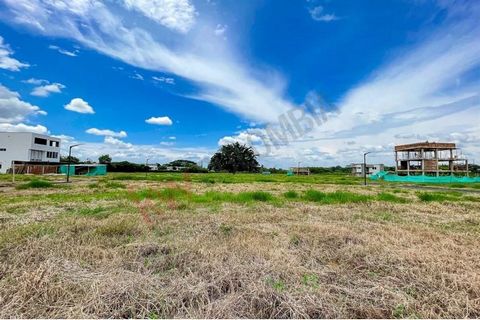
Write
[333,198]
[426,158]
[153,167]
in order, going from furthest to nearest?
[153,167]
[426,158]
[333,198]

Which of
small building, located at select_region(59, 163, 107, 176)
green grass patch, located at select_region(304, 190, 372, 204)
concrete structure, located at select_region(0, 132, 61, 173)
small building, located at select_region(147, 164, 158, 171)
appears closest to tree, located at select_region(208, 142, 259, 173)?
small building, located at select_region(147, 164, 158, 171)

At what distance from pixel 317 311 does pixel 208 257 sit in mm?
1891

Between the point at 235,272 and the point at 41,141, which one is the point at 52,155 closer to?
the point at 41,141

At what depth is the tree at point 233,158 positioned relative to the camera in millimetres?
83188

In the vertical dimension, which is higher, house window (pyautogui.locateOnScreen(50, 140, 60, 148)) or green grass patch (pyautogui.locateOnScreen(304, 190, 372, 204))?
house window (pyautogui.locateOnScreen(50, 140, 60, 148))

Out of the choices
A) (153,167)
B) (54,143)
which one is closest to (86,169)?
A: (54,143)

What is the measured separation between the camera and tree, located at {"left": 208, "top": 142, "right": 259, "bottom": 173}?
83.2 m

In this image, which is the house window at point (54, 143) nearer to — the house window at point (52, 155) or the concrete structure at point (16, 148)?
the house window at point (52, 155)

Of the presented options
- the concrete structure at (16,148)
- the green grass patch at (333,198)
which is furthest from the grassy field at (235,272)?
the concrete structure at (16,148)

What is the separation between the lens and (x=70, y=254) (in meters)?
4.07

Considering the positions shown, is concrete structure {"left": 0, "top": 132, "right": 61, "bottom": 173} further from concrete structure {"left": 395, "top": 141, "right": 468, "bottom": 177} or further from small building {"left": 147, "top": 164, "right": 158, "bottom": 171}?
concrete structure {"left": 395, "top": 141, "right": 468, "bottom": 177}

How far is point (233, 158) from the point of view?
273 ft

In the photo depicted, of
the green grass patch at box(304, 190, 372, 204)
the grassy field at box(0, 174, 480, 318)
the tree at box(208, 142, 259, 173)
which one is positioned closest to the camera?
the grassy field at box(0, 174, 480, 318)

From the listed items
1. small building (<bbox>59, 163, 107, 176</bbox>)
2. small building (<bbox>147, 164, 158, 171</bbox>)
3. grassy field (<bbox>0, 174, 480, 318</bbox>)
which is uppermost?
small building (<bbox>147, 164, 158, 171</bbox>)
